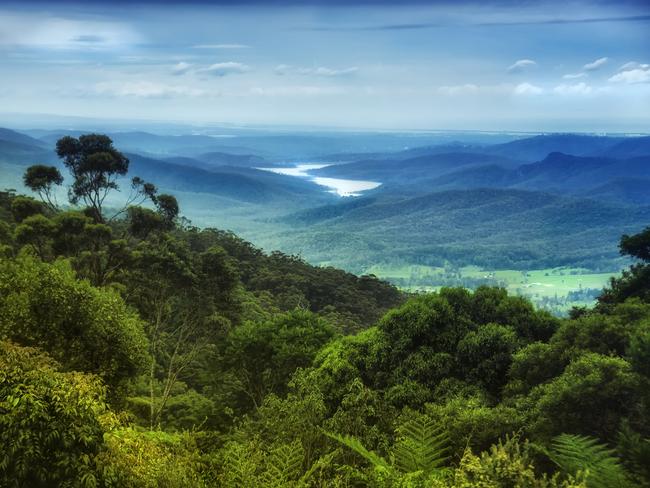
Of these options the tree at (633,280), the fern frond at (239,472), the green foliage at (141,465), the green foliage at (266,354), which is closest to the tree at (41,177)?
the green foliage at (266,354)

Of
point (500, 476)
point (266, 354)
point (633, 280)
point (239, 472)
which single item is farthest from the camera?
point (633, 280)

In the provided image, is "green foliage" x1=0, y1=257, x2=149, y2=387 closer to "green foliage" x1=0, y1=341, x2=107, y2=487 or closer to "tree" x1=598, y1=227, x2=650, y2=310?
"green foliage" x1=0, y1=341, x2=107, y2=487

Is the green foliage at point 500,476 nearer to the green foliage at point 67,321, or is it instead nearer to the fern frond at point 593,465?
the fern frond at point 593,465

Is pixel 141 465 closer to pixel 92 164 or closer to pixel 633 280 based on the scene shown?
pixel 92 164

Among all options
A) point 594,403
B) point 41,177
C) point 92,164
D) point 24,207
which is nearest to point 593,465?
point 594,403

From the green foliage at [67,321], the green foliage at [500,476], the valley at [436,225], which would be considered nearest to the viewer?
the green foliage at [500,476]

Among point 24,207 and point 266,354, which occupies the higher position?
point 24,207

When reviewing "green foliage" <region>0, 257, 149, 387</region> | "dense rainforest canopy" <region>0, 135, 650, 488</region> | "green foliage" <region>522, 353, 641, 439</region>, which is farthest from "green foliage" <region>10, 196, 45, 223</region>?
"green foliage" <region>522, 353, 641, 439</region>


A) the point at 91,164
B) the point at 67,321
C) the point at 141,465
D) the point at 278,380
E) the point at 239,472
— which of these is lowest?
the point at 278,380

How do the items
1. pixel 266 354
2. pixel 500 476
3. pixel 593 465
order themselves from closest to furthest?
pixel 500 476, pixel 593 465, pixel 266 354
